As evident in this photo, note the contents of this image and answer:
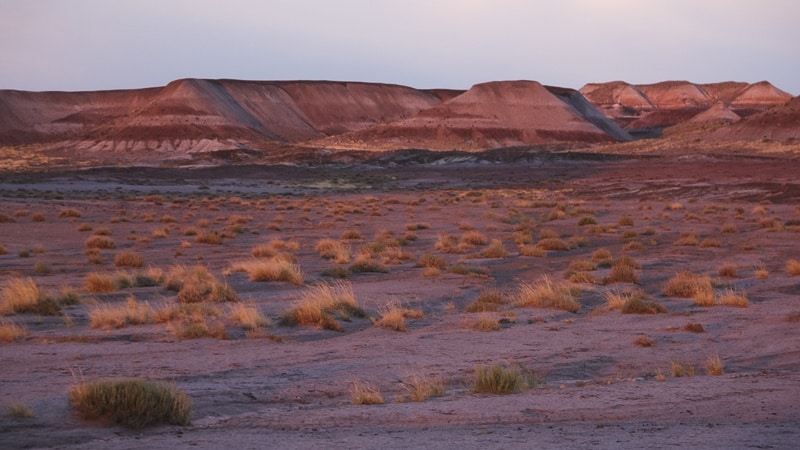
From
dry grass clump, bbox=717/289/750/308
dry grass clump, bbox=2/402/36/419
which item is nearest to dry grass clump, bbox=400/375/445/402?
dry grass clump, bbox=2/402/36/419

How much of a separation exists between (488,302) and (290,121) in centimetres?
14691

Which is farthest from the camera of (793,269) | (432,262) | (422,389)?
(432,262)

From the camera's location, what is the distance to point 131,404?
8.27m

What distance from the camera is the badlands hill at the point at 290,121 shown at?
129875 mm

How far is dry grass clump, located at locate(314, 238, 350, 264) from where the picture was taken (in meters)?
24.2

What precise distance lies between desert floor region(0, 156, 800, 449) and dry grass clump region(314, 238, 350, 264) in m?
0.30

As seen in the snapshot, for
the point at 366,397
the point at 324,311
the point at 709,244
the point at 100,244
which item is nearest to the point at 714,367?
the point at 366,397

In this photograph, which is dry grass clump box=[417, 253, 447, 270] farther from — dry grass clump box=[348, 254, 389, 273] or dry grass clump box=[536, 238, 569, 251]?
dry grass clump box=[536, 238, 569, 251]

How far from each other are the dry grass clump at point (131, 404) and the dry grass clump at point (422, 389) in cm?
237

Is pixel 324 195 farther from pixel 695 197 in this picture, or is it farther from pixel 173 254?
pixel 173 254

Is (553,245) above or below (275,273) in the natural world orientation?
below

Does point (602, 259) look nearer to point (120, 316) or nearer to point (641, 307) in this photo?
point (641, 307)

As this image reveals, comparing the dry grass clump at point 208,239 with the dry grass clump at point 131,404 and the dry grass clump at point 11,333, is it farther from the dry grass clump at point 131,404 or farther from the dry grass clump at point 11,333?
the dry grass clump at point 131,404

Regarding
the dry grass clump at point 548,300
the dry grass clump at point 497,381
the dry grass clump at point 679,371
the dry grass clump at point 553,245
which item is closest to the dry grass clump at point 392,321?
the dry grass clump at point 548,300
